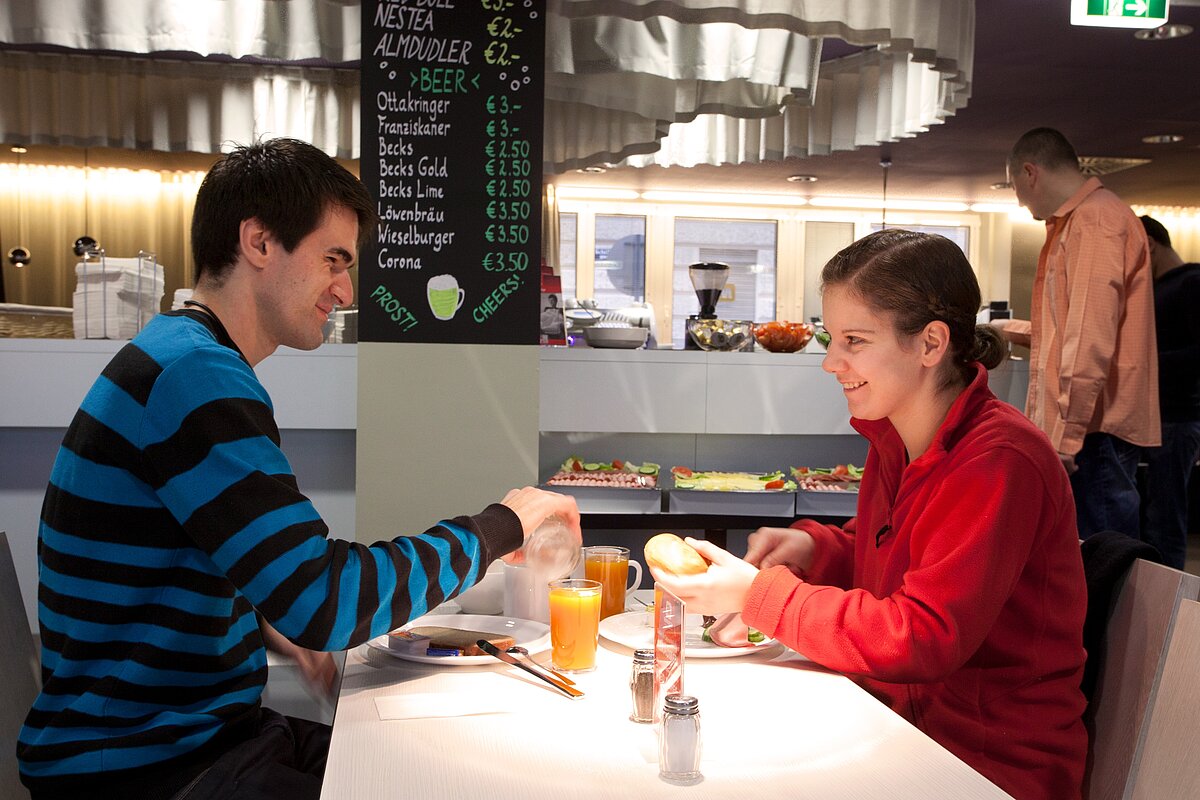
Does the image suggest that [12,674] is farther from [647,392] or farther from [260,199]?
[647,392]

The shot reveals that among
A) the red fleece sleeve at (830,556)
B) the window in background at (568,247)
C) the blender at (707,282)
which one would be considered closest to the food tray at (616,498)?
the blender at (707,282)

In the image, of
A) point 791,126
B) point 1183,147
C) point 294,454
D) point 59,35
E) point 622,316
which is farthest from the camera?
point 1183,147

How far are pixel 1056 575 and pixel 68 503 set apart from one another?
136 centimetres

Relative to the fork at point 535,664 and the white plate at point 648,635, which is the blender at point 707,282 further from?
the fork at point 535,664

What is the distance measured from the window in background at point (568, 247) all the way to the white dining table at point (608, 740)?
8837mm

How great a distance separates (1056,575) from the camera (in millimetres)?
1498

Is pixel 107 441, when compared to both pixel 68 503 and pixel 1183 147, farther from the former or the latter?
pixel 1183 147

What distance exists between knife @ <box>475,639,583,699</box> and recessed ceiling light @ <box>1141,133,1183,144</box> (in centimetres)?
707

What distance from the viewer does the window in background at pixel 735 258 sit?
1052cm

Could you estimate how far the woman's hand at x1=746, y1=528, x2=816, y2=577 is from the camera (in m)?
1.85

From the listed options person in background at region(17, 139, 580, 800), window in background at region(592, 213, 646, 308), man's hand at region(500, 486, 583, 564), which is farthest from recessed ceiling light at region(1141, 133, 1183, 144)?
person in background at region(17, 139, 580, 800)

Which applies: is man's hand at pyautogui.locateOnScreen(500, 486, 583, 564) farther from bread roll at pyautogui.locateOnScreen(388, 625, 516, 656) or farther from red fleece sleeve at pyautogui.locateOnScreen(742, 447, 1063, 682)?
red fleece sleeve at pyautogui.locateOnScreen(742, 447, 1063, 682)

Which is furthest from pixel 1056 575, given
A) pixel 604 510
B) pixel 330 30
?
pixel 330 30

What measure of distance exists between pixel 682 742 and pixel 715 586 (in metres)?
0.37
